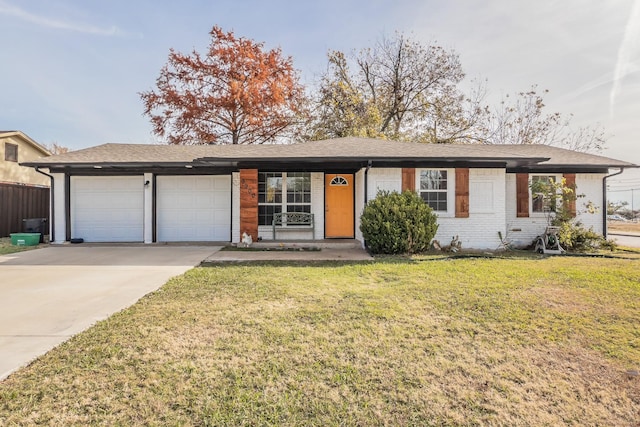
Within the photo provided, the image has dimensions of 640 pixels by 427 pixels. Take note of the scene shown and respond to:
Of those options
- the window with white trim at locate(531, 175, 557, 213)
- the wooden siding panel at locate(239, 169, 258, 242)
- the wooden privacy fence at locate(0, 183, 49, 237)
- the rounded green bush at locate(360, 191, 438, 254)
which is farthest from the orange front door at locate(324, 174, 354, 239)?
the wooden privacy fence at locate(0, 183, 49, 237)

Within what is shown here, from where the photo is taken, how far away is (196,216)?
36.0 feet

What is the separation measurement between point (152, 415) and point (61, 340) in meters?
Answer: 1.90

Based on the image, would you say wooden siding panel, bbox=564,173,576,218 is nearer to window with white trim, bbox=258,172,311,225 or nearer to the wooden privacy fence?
window with white trim, bbox=258,172,311,225

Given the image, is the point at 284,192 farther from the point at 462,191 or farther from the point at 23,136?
the point at 23,136

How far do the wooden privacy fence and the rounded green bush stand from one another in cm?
1227

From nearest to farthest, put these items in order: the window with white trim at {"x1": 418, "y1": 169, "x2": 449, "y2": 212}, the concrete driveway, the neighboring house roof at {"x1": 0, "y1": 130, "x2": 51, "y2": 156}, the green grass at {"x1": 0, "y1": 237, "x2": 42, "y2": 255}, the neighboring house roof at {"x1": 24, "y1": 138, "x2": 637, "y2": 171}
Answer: the concrete driveway
the green grass at {"x1": 0, "y1": 237, "x2": 42, "y2": 255}
the neighboring house roof at {"x1": 24, "y1": 138, "x2": 637, "y2": 171}
the window with white trim at {"x1": 418, "y1": 169, "x2": 449, "y2": 212}
the neighboring house roof at {"x1": 0, "y1": 130, "x2": 51, "y2": 156}

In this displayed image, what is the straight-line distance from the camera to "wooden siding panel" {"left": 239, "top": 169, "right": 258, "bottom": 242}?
32.4 ft

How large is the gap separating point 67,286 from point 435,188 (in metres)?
9.24

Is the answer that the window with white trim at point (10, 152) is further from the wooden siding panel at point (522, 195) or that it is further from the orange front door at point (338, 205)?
the wooden siding panel at point (522, 195)

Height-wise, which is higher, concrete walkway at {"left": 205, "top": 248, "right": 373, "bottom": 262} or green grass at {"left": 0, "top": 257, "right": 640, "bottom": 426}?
concrete walkway at {"left": 205, "top": 248, "right": 373, "bottom": 262}

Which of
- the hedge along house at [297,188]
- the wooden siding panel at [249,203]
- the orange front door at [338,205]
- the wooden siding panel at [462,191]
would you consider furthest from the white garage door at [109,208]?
the wooden siding panel at [462,191]

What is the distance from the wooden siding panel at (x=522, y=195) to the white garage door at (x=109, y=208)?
12796 millimetres

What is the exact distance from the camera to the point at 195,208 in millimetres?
10953

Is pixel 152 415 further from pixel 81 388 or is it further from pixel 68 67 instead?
pixel 68 67
